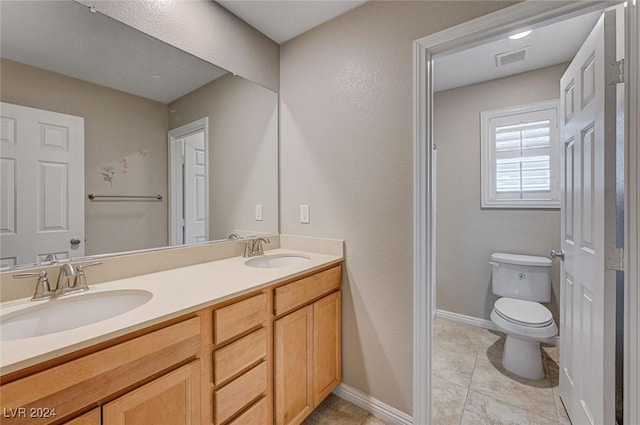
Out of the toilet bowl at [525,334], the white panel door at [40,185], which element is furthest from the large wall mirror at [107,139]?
the toilet bowl at [525,334]

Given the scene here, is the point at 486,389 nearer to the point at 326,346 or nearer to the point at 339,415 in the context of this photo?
the point at 339,415

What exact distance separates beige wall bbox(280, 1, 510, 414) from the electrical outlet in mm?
43

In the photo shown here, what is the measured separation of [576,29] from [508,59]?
41cm

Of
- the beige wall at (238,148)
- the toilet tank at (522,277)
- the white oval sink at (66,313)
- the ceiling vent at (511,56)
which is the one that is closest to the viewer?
the white oval sink at (66,313)

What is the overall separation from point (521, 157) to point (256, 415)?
282cm

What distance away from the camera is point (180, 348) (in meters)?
0.92

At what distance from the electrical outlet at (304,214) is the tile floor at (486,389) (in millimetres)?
1400

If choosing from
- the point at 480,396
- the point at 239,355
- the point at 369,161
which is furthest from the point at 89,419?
the point at 480,396

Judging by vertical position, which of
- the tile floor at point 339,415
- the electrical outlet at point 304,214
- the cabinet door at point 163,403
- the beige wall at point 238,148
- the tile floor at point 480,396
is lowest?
the tile floor at point 339,415

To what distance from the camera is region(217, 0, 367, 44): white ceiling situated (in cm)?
160

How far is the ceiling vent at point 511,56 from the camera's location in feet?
6.78

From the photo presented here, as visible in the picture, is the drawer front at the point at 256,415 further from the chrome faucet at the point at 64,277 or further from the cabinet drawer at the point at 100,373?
the chrome faucet at the point at 64,277

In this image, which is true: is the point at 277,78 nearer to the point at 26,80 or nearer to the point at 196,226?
the point at 196,226

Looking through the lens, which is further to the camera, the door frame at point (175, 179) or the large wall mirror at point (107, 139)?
the door frame at point (175, 179)
